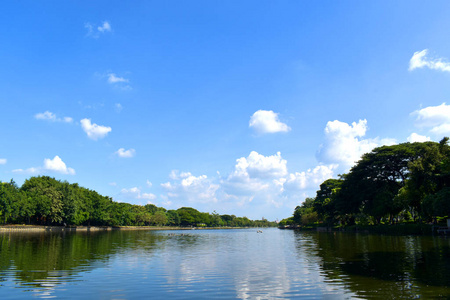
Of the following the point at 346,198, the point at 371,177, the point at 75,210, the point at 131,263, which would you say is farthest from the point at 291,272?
the point at 75,210

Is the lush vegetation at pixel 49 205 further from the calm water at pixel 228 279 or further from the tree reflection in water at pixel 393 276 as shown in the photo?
the tree reflection in water at pixel 393 276

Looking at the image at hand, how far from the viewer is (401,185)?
8031cm

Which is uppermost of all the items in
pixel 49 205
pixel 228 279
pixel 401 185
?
pixel 401 185

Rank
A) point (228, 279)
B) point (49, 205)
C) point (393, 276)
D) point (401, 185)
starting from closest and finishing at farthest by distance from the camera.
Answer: point (393, 276), point (228, 279), point (401, 185), point (49, 205)

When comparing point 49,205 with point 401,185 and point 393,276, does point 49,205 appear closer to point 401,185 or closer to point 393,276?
point 401,185

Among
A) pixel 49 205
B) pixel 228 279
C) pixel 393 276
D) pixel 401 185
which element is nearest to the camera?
pixel 393 276

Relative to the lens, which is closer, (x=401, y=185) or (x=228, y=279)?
(x=228, y=279)

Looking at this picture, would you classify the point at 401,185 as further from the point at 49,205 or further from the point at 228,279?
the point at 49,205

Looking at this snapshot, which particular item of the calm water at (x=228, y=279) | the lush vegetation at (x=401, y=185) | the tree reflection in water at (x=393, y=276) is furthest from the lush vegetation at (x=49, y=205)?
the tree reflection in water at (x=393, y=276)

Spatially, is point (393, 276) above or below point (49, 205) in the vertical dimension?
below

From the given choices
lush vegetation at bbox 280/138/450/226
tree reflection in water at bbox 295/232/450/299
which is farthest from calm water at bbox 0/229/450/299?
lush vegetation at bbox 280/138/450/226

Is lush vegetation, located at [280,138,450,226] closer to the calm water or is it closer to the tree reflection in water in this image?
the tree reflection in water

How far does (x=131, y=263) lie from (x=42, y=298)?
40.3 ft

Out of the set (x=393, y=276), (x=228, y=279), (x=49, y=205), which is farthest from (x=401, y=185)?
(x=49, y=205)
